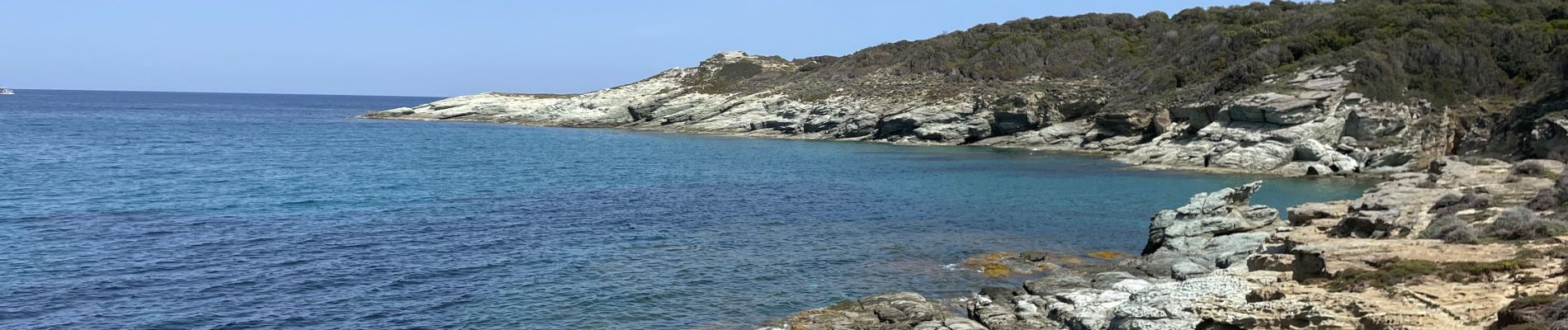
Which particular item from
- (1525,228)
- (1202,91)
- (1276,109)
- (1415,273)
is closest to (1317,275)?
(1415,273)

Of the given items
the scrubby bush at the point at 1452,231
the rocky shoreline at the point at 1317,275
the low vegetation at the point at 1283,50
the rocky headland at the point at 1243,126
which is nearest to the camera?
the rocky shoreline at the point at 1317,275

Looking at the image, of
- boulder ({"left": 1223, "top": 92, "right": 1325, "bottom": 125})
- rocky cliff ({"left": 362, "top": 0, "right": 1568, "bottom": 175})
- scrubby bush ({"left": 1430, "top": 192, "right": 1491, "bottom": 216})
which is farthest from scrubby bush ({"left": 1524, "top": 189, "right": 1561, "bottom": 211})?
boulder ({"left": 1223, "top": 92, "right": 1325, "bottom": 125})

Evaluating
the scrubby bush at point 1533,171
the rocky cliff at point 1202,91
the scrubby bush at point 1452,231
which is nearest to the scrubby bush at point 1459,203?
the scrubby bush at point 1452,231

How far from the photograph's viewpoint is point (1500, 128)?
56.2 metres

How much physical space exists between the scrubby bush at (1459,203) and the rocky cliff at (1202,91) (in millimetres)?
27177

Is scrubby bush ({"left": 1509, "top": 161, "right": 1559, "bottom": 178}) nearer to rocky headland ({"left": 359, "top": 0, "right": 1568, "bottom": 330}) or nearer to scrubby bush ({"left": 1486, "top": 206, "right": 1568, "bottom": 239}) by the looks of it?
rocky headland ({"left": 359, "top": 0, "right": 1568, "bottom": 330})

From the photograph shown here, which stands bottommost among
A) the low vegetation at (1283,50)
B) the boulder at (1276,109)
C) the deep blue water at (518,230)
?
the deep blue water at (518,230)

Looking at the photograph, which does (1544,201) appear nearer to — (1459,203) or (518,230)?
(1459,203)

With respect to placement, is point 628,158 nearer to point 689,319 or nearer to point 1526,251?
point 689,319

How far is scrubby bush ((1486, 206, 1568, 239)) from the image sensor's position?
19688 mm

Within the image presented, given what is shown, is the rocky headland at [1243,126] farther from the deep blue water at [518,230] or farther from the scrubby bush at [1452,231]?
the deep blue water at [518,230]

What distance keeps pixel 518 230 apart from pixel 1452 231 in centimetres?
2638

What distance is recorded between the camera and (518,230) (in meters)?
35.6

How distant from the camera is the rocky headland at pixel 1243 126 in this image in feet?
54.3
